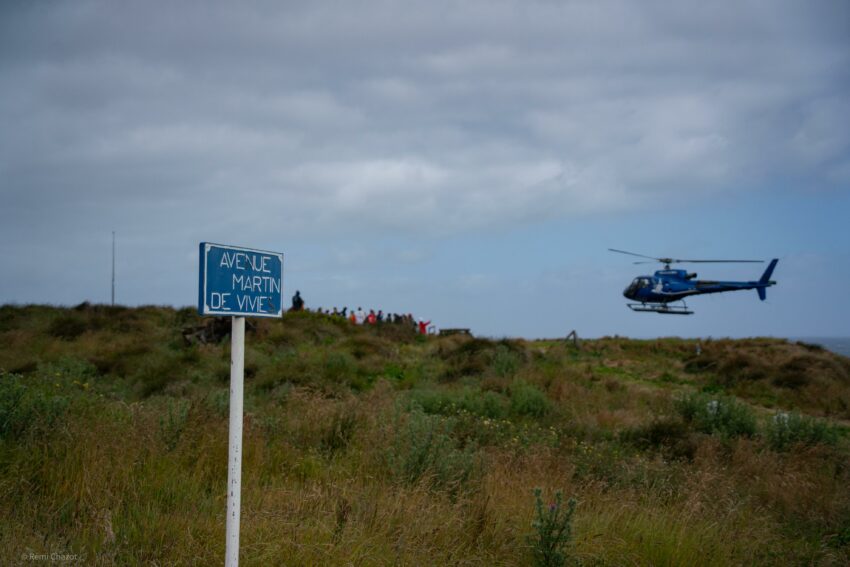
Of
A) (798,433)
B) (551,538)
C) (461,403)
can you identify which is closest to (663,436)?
(798,433)

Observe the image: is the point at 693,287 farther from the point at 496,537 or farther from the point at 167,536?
the point at 167,536

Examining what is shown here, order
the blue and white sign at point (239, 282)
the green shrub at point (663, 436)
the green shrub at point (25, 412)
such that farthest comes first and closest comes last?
the green shrub at point (663, 436), the green shrub at point (25, 412), the blue and white sign at point (239, 282)

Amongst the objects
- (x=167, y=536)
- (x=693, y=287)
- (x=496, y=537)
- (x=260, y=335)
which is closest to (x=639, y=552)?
(x=496, y=537)

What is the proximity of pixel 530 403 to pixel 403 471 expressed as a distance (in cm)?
740

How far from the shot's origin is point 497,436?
37.1ft

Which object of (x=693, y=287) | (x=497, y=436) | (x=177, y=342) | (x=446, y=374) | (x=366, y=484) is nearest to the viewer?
(x=366, y=484)

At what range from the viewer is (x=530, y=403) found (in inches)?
582

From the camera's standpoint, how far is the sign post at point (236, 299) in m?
4.48

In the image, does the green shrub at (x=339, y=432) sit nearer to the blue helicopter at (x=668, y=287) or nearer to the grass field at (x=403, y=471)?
the grass field at (x=403, y=471)

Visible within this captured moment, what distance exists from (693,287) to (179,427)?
26243 mm

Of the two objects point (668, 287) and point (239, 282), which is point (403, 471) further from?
point (668, 287)

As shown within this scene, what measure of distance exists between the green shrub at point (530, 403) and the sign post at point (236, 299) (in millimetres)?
10262

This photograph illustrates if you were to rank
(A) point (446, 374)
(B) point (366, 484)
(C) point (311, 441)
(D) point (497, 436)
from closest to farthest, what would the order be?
(B) point (366, 484) → (C) point (311, 441) → (D) point (497, 436) → (A) point (446, 374)

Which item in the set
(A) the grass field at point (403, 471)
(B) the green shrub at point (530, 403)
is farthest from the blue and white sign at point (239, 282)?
(B) the green shrub at point (530, 403)
